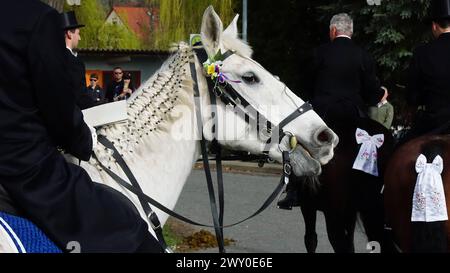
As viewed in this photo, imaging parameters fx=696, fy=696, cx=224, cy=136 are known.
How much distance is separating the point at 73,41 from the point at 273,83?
2.75 m

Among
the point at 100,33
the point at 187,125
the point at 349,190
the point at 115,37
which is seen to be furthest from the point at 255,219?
the point at 115,37

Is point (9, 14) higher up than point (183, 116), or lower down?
higher up

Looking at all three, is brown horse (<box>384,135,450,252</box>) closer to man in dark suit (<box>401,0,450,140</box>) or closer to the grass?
man in dark suit (<box>401,0,450,140</box>)

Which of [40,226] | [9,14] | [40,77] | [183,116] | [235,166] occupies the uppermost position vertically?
[9,14]

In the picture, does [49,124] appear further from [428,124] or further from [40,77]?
[428,124]

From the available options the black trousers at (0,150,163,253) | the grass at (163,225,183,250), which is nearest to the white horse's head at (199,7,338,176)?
the black trousers at (0,150,163,253)

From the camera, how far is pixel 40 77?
292cm

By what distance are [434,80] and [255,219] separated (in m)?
5.52

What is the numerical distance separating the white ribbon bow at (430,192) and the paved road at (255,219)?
2.06 m

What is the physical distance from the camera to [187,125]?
165 inches

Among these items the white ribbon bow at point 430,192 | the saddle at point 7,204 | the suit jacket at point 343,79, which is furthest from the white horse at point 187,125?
the suit jacket at point 343,79

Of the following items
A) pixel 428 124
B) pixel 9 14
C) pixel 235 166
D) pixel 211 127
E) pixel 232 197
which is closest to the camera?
pixel 9 14

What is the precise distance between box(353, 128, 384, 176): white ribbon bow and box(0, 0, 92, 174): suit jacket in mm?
4177

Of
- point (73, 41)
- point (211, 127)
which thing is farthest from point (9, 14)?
point (73, 41)
